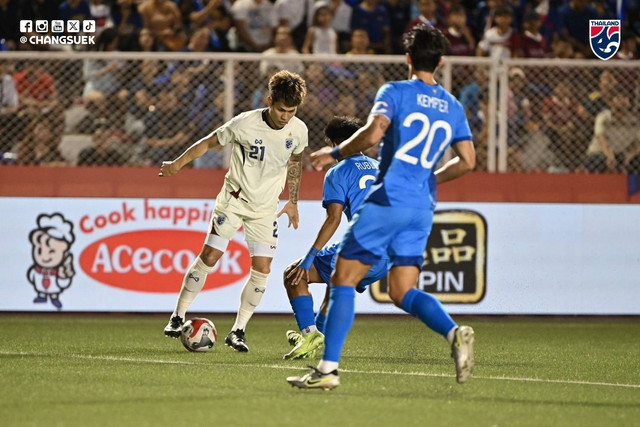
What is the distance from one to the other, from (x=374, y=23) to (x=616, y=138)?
3.73 m

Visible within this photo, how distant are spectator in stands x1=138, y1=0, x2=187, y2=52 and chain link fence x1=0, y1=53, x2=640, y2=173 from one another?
1.39 metres

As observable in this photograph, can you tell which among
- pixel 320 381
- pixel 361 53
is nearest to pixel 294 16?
pixel 361 53

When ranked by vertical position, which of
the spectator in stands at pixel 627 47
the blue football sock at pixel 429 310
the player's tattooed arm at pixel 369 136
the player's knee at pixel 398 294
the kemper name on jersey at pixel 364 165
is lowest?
the blue football sock at pixel 429 310

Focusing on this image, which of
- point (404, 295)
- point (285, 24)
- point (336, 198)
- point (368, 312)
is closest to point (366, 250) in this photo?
point (404, 295)

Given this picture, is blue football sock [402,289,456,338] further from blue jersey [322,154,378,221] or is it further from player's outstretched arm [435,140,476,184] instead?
blue jersey [322,154,378,221]

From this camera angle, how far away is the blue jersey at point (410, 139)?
270 inches

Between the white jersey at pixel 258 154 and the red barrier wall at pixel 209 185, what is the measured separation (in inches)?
147

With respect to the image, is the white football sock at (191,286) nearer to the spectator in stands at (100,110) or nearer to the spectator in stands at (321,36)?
the spectator in stands at (100,110)

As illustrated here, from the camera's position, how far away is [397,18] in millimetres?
16125

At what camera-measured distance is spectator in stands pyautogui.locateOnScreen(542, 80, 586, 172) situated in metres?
13.9

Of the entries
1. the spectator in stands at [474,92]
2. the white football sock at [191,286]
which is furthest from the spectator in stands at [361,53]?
the white football sock at [191,286]

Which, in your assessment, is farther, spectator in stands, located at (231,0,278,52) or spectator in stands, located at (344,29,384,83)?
spectator in stands, located at (231,0,278,52)

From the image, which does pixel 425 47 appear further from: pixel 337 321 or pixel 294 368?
pixel 294 368

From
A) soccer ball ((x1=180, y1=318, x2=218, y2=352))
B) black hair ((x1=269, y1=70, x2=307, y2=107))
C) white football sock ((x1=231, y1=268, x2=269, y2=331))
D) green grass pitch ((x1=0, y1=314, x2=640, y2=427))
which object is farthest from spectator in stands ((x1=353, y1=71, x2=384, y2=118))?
soccer ball ((x1=180, y1=318, x2=218, y2=352))
